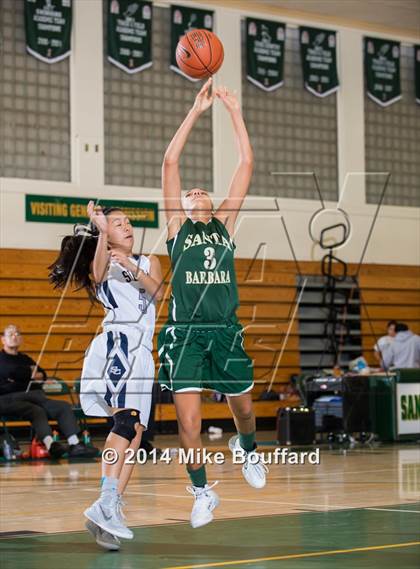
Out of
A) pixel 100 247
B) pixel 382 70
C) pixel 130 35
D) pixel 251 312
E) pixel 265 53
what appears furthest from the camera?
pixel 382 70

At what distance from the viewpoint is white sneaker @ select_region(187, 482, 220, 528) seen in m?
5.40

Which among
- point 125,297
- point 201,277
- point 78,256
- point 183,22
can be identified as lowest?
point 125,297

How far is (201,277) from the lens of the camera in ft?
18.2

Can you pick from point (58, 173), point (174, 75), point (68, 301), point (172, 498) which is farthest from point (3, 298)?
point (172, 498)

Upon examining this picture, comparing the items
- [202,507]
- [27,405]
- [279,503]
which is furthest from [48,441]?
[202,507]

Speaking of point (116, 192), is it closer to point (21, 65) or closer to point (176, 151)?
point (21, 65)

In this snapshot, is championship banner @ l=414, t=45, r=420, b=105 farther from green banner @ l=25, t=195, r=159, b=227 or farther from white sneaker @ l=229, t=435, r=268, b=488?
white sneaker @ l=229, t=435, r=268, b=488

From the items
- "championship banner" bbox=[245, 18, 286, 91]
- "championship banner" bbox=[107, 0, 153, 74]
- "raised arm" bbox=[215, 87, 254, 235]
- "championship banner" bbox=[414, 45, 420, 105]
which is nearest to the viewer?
"raised arm" bbox=[215, 87, 254, 235]

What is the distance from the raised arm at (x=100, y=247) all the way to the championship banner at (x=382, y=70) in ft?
45.6

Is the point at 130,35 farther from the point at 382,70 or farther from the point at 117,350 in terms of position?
the point at 117,350

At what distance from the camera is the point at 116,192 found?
1611 cm

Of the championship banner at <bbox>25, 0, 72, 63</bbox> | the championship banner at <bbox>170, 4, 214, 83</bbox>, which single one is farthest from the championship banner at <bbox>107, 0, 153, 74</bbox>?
the championship banner at <bbox>25, 0, 72, 63</bbox>

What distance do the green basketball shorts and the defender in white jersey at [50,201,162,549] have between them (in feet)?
0.35

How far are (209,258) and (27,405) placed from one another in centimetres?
652
